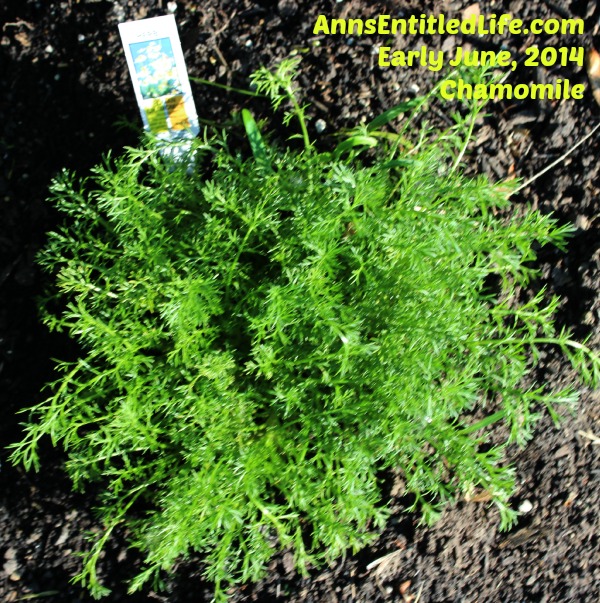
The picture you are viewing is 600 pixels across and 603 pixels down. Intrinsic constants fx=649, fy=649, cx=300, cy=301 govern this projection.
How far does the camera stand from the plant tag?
247 centimetres

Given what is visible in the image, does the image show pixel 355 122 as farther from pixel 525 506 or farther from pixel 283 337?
pixel 525 506

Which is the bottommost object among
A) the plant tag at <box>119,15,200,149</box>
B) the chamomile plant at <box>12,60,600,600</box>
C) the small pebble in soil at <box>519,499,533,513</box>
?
the small pebble in soil at <box>519,499,533,513</box>

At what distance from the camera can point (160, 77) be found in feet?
8.16

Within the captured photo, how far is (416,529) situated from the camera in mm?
2633

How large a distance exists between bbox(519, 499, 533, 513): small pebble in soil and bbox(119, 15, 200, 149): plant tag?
1.99m

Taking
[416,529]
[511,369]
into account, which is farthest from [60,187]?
[416,529]

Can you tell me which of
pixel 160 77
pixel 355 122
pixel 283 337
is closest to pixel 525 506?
pixel 283 337

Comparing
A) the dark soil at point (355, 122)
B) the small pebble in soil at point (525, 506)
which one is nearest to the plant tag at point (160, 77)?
the dark soil at point (355, 122)

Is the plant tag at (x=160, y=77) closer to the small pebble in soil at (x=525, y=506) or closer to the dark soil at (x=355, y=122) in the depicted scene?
the dark soil at (x=355, y=122)

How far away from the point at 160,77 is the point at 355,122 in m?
0.80

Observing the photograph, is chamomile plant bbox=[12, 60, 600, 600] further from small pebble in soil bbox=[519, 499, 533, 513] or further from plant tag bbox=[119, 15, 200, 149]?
small pebble in soil bbox=[519, 499, 533, 513]

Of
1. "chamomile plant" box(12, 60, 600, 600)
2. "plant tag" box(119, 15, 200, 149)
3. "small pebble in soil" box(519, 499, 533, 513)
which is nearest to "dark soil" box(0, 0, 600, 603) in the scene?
"small pebble in soil" box(519, 499, 533, 513)

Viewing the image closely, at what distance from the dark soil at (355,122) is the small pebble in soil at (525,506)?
0.5 inches

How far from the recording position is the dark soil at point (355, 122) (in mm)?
2645
